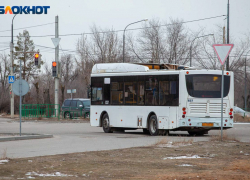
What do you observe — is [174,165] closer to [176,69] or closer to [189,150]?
[189,150]

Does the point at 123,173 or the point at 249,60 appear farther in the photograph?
the point at 249,60

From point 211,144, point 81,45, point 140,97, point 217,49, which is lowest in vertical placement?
point 211,144

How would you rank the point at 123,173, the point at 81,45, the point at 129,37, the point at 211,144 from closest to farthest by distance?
the point at 123,173 → the point at 211,144 → the point at 129,37 → the point at 81,45

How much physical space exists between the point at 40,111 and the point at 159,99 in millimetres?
22862

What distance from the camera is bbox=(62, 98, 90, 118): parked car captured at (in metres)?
41.7

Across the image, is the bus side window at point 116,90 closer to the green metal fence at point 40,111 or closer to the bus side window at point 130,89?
the bus side window at point 130,89

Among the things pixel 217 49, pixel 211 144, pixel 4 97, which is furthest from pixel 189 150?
pixel 4 97

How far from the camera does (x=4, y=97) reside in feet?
201

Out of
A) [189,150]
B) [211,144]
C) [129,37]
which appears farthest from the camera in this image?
[129,37]

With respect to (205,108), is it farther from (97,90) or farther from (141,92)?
(97,90)

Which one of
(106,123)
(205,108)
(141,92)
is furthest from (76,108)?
(205,108)

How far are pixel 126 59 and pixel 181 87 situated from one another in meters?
38.9

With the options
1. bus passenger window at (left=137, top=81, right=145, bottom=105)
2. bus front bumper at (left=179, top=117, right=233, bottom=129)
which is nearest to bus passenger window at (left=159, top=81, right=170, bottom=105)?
bus passenger window at (left=137, top=81, right=145, bottom=105)

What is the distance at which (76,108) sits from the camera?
41969 millimetres
